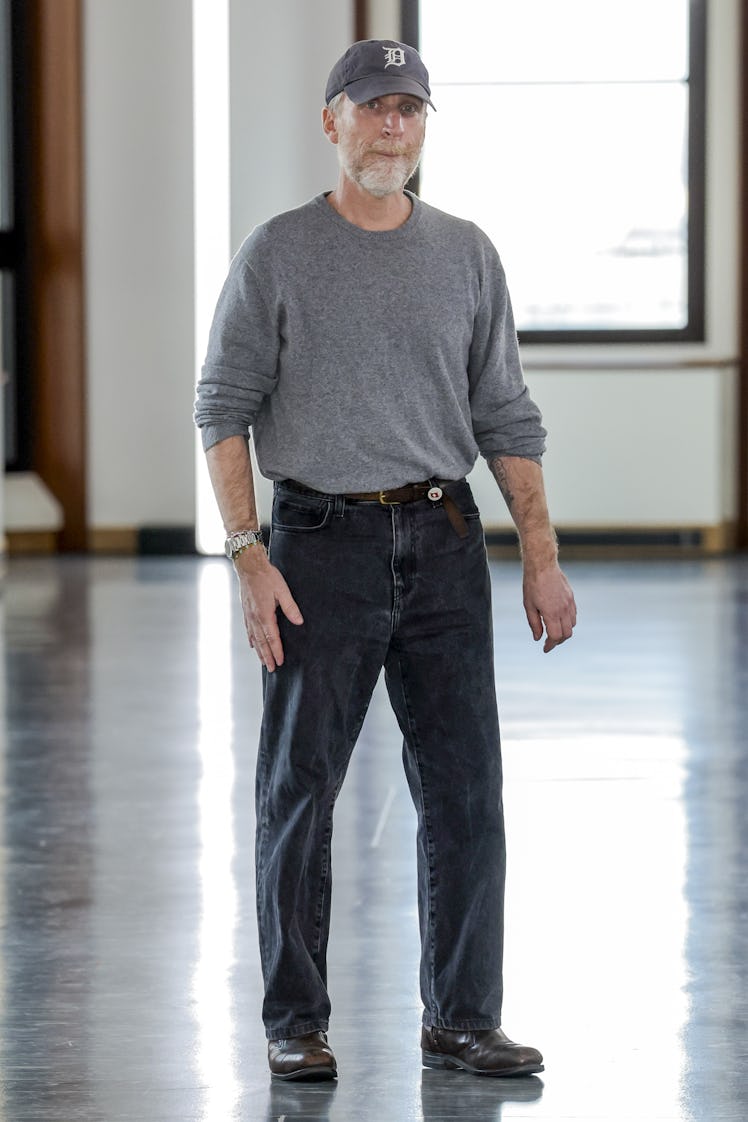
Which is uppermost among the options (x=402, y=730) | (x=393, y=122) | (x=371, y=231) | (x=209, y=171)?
(x=209, y=171)

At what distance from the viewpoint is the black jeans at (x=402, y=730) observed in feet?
7.78

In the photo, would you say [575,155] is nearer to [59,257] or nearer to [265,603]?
[59,257]

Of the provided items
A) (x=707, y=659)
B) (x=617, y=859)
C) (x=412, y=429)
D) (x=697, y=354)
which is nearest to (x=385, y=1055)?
(x=412, y=429)

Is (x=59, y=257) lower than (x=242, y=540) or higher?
higher

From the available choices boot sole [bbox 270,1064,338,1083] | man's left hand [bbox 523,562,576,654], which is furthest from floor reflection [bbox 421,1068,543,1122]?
man's left hand [bbox 523,562,576,654]

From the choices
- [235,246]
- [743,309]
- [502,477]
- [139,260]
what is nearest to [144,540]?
[139,260]

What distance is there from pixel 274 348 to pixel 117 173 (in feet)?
23.0

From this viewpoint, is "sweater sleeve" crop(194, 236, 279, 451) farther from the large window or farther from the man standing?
the large window

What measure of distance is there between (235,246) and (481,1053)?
23.0 ft

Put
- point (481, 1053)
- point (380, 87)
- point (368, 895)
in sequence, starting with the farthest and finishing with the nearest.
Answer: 1. point (368, 895)
2. point (481, 1053)
3. point (380, 87)

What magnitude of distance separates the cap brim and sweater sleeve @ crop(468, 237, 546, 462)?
0.22 m

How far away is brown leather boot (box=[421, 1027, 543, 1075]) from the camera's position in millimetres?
2414

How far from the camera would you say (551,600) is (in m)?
2.46

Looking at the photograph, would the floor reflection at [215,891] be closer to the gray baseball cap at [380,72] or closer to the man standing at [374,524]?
the man standing at [374,524]
